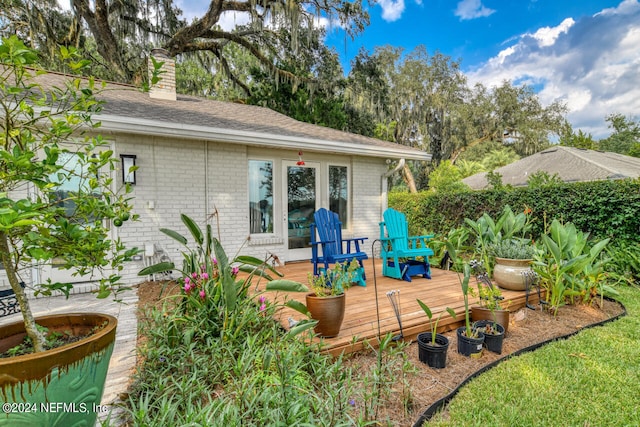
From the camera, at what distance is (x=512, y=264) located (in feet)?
13.0

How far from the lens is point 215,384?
204cm

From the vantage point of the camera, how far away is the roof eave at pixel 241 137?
400 centimetres

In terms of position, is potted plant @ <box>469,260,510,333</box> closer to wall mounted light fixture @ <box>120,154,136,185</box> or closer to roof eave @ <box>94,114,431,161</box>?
roof eave @ <box>94,114,431,161</box>

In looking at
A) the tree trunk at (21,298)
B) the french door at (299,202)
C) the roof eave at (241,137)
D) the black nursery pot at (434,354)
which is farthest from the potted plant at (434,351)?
the french door at (299,202)

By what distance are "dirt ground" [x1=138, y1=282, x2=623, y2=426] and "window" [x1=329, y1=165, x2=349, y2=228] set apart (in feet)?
11.5

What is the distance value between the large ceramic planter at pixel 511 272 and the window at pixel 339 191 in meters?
3.07

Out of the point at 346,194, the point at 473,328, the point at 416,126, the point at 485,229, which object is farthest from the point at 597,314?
the point at 416,126

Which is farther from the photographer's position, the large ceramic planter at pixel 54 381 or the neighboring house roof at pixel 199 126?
the neighboring house roof at pixel 199 126

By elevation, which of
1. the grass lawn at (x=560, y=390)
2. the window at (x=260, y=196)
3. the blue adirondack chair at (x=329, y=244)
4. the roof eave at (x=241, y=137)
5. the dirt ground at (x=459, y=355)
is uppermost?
the roof eave at (x=241, y=137)

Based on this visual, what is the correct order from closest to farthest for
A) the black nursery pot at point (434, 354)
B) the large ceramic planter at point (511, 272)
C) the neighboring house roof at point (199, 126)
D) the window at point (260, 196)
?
the black nursery pot at point (434, 354)
the large ceramic planter at point (511, 272)
the neighboring house roof at point (199, 126)
the window at point (260, 196)

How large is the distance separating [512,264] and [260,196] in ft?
13.0

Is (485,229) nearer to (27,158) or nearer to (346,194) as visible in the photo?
(346,194)

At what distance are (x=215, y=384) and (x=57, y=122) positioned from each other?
1700mm

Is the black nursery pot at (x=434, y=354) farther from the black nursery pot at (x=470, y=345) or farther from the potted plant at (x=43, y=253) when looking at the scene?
the potted plant at (x=43, y=253)
